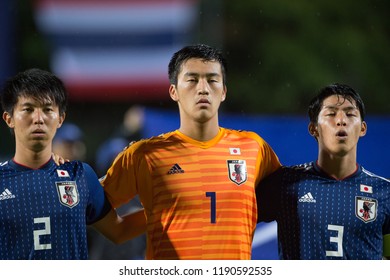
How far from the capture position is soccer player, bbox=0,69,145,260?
3.59m

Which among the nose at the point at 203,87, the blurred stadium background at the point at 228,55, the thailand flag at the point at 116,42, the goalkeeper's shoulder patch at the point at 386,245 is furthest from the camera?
the thailand flag at the point at 116,42

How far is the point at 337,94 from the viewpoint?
3.81 m

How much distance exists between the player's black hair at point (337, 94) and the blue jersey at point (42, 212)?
3.25ft

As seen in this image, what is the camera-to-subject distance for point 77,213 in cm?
362

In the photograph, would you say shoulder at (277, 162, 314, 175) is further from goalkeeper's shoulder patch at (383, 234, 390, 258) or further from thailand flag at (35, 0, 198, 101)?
thailand flag at (35, 0, 198, 101)

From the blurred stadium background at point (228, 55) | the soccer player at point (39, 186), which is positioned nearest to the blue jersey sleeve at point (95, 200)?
the soccer player at point (39, 186)

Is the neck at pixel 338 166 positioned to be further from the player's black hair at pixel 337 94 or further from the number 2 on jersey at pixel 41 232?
the number 2 on jersey at pixel 41 232

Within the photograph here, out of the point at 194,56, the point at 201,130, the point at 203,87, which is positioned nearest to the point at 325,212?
the point at 201,130

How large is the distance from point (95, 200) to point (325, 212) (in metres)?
0.93

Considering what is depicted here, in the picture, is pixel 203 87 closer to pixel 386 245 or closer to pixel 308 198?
pixel 308 198

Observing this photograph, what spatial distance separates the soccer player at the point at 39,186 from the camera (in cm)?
359

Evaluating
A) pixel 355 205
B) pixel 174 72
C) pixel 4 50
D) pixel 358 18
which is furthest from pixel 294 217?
pixel 358 18
